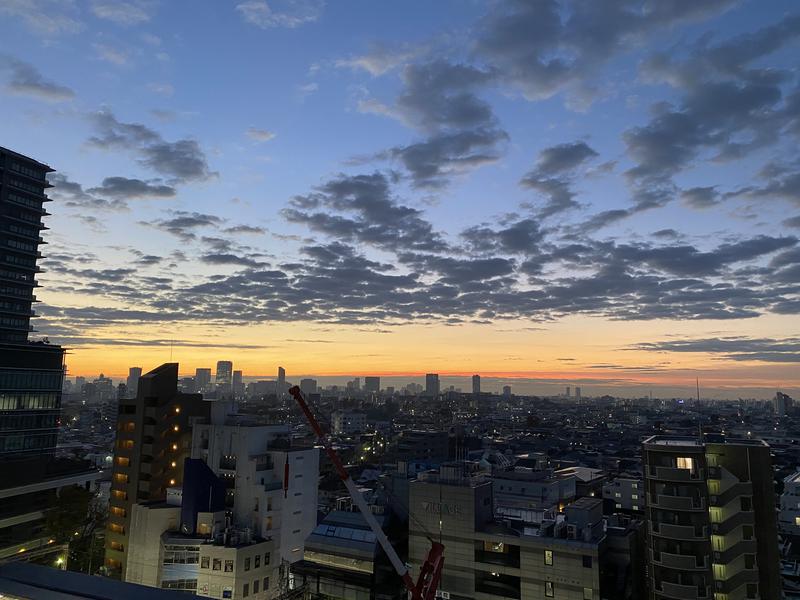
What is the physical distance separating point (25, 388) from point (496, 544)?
2854 inches

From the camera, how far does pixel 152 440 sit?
213ft

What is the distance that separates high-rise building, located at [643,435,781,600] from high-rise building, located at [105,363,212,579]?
50197mm

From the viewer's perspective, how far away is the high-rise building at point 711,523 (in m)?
35.8

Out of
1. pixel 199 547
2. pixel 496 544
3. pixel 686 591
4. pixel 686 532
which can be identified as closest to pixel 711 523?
pixel 686 532

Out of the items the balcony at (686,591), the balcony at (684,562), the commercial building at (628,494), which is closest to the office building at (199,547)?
the balcony at (686,591)

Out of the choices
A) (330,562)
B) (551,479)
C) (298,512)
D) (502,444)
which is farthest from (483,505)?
(502,444)

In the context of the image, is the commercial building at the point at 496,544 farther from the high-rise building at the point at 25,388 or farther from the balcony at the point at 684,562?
the high-rise building at the point at 25,388

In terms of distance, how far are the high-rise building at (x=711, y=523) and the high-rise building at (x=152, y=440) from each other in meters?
50.2

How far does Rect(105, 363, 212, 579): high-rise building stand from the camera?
63.2m

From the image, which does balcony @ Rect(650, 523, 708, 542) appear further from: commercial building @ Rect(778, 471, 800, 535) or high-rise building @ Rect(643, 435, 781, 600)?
commercial building @ Rect(778, 471, 800, 535)

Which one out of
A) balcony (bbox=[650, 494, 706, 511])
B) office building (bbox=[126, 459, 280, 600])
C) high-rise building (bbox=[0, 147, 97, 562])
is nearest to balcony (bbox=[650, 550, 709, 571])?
balcony (bbox=[650, 494, 706, 511])

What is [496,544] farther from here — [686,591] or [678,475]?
[678,475]

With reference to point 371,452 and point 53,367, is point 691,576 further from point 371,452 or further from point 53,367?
point 371,452

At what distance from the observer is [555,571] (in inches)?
1476
